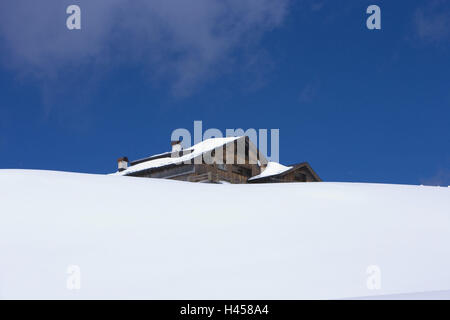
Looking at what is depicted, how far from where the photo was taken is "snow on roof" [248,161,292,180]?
22.8m

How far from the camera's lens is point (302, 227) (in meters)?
2.91

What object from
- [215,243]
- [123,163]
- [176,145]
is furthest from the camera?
[123,163]

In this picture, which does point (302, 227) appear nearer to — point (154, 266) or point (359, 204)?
point (359, 204)

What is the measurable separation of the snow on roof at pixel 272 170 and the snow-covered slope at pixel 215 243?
19.4 meters

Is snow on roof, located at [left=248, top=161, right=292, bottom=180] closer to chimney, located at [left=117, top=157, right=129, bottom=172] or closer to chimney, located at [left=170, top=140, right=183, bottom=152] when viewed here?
chimney, located at [left=170, top=140, right=183, bottom=152]

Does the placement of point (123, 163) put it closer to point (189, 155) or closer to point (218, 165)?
point (189, 155)

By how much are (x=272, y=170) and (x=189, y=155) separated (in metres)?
4.73

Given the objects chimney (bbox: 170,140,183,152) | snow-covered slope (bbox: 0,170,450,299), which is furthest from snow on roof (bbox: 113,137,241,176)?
snow-covered slope (bbox: 0,170,450,299)

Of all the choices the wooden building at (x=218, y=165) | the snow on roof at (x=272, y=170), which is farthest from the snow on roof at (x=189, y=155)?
the snow on roof at (x=272, y=170)

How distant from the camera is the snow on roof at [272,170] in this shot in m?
22.8

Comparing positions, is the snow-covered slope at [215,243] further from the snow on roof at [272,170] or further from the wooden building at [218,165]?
the snow on roof at [272,170]

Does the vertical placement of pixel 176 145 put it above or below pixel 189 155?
above

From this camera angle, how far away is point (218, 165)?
70.0 feet

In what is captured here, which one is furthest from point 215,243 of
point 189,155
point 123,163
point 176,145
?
point 123,163
